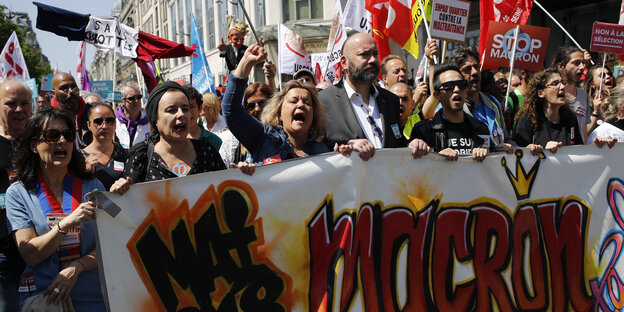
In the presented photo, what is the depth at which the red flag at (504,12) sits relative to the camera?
22.9 ft

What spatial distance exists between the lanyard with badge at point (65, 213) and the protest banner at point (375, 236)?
22cm

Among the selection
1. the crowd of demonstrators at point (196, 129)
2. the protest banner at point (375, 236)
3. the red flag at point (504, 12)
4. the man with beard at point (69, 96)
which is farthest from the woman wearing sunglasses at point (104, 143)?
the red flag at point (504, 12)

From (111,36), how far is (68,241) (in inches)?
244

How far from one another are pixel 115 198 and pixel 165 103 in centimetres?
63

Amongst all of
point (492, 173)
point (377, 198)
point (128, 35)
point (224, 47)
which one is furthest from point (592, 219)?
point (128, 35)

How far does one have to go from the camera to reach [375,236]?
3164 mm

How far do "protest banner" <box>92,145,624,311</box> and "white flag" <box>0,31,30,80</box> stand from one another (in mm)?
7249

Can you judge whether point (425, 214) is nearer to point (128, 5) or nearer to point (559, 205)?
point (559, 205)

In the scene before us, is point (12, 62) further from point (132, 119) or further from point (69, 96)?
point (132, 119)

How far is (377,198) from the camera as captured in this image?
320cm

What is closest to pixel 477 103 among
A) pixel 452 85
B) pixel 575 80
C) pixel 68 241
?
pixel 452 85

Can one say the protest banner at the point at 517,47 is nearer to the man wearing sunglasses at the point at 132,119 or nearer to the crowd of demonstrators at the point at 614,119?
the crowd of demonstrators at the point at 614,119

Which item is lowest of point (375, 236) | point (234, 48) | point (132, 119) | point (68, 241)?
point (375, 236)

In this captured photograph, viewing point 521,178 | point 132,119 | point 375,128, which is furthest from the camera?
point 132,119
